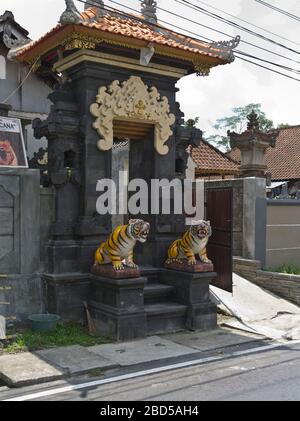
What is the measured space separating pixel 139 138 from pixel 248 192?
11.3ft

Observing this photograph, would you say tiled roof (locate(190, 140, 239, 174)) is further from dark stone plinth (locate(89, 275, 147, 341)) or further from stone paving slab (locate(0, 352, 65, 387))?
stone paving slab (locate(0, 352, 65, 387))

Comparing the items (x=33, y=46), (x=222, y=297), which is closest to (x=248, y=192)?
(x=222, y=297)

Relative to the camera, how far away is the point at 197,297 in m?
9.24

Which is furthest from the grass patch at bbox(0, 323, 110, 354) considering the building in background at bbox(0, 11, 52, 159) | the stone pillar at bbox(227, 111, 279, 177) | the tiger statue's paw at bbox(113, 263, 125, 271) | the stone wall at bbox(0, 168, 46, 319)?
the stone pillar at bbox(227, 111, 279, 177)

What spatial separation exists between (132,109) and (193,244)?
9.25 feet

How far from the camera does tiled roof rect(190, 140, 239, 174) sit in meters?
20.6

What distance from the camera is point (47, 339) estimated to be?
→ 8.05 metres

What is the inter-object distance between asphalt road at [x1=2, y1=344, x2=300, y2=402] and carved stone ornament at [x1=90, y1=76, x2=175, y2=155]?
453 cm

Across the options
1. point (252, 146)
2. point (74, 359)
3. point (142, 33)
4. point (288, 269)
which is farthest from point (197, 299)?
point (252, 146)

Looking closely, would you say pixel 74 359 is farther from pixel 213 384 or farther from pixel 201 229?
pixel 201 229

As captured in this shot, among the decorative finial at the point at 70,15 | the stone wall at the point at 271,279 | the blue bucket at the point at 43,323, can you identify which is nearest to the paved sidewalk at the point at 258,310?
the stone wall at the point at 271,279

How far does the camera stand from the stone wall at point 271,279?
11.3 metres

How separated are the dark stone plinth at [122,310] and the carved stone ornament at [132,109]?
104 inches
